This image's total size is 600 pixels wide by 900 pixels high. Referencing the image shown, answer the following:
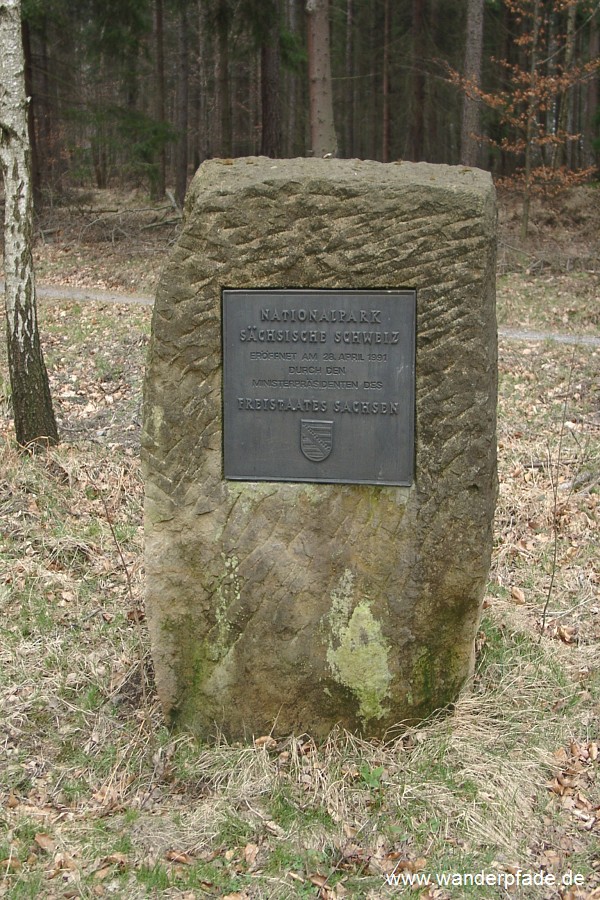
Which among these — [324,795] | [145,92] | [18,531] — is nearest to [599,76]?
[145,92]

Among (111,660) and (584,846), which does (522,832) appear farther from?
(111,660)

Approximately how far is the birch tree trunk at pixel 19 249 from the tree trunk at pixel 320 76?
22.9 feet

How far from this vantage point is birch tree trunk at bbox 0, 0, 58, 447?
20.5 feet

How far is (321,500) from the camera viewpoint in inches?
143

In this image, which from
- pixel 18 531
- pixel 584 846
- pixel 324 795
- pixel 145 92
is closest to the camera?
pixel 584 846

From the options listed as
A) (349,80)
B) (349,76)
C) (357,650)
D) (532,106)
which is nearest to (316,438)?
(357,650)

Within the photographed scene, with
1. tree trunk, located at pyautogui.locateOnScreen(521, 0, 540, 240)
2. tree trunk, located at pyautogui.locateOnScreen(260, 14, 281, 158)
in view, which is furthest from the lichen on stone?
tree trunk, located at pyautogui.locateOnScreen(521, 0, 540, 240)

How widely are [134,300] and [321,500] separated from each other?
10341mm

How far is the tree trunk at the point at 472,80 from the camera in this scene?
16.2m

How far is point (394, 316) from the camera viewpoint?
3.49 meters

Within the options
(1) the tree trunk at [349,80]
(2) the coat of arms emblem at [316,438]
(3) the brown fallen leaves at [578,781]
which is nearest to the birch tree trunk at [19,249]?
(2) the coat of arms emblem at [316,438]

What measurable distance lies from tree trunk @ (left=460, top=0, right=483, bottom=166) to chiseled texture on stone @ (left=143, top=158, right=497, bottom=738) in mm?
13709

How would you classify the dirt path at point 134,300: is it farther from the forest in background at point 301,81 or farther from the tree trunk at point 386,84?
the tree trunk at point 386,84

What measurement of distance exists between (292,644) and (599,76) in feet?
71.4
